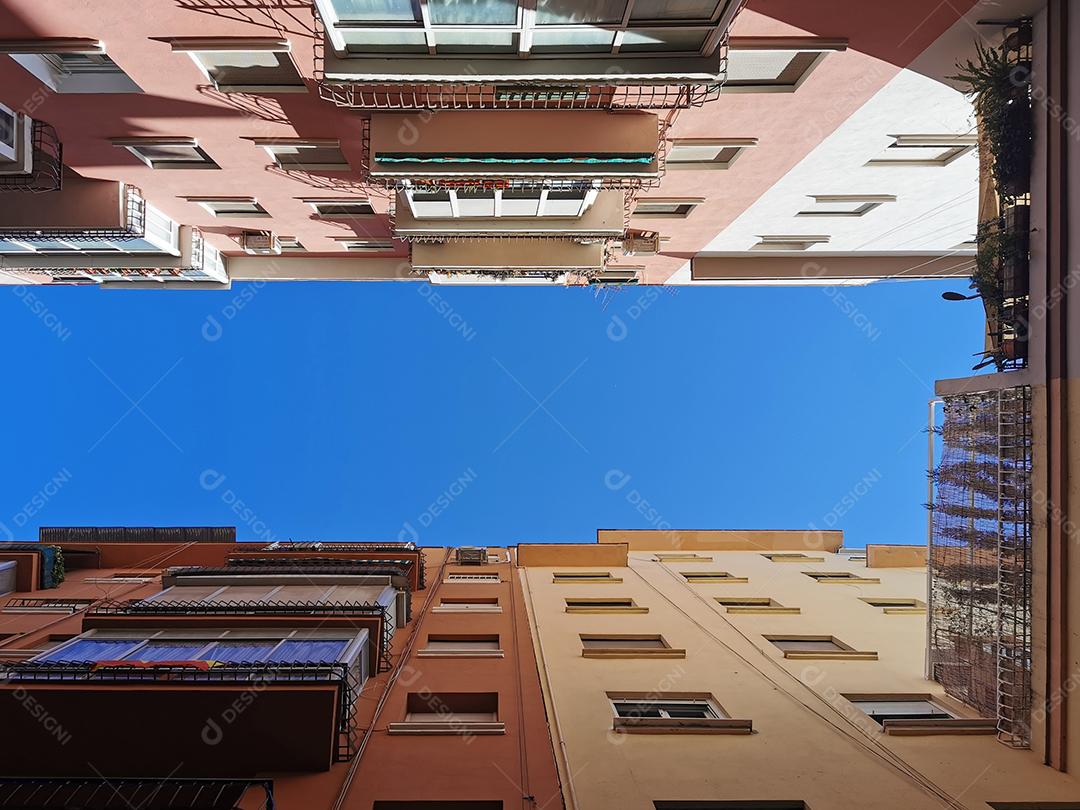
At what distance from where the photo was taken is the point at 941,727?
40.0 ft

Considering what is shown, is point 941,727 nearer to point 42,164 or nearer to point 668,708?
point 668,708

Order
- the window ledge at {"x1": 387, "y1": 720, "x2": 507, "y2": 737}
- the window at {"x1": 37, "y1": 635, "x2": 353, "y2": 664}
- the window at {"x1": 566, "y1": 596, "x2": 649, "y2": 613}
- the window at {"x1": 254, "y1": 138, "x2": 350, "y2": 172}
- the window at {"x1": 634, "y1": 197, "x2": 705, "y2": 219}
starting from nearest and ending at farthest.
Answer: the window ledge at {"x1": 387, "y1": 720, "x2": 507, "y2": 737}, the window at {"x1": 37, "y1": 635, "x2": 353, "y2": 664}, the window at {"x1": 254, "y1": 138, "x2": 350, "y2": 172}, the window at {"x1": 634, "y1": 197, "x2": 705, "y2": 219}, the window at {"x1": 566, "y1": 596, "x2": 649, "y2": 613}

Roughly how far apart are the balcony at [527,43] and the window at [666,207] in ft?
26.8

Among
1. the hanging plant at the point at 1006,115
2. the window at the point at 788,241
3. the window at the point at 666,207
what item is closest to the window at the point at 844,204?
the window at the point at 788,241

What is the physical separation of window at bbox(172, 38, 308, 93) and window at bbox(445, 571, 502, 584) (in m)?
15.8

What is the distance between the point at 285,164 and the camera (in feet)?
55.2

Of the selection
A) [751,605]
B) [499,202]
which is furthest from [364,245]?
[751,605]

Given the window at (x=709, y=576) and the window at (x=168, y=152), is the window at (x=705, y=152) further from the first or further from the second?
the window at (x=709, y=576)

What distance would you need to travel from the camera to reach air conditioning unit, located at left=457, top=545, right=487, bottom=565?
26.7 m

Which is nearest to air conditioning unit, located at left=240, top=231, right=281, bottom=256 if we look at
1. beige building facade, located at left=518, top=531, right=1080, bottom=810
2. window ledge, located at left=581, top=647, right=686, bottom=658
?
beige building facade, located at left=518, top=531, right=1080, bottom=810

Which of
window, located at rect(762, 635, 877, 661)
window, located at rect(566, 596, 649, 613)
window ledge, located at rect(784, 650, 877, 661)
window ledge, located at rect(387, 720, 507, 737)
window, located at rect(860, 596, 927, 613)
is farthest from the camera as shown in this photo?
window, located at rect(860, 596, 927, 613)

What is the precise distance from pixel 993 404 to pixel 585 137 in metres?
→ 8.49

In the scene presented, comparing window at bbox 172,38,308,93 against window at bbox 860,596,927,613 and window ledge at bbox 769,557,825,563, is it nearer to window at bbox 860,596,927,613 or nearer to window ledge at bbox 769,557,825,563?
window at bbox 860,596,927,613

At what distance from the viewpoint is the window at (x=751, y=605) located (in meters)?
20.5
